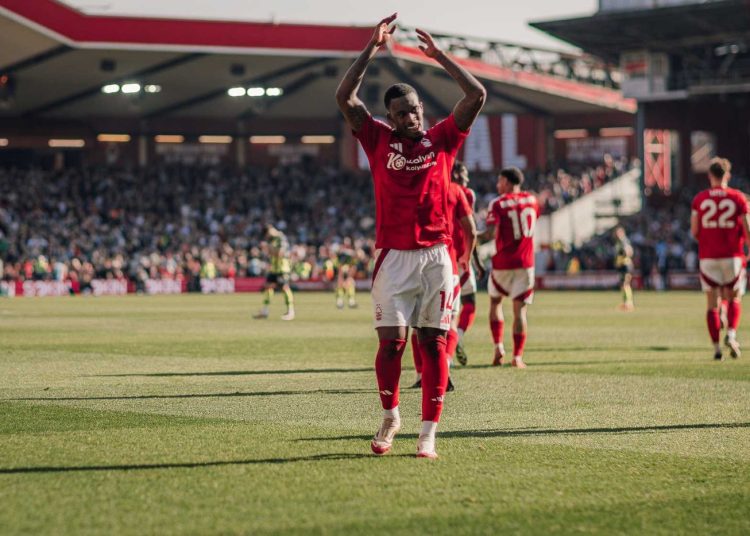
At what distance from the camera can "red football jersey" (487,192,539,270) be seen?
14.3 meters

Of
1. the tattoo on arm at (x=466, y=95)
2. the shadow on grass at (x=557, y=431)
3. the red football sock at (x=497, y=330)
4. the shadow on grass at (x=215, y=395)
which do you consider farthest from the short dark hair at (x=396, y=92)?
the red football sock at (x=497, y=330)

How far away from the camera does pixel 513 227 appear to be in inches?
567

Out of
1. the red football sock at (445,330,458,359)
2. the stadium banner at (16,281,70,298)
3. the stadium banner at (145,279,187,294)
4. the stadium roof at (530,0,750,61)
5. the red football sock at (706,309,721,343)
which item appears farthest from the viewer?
the stadium roof at (530,0,750,61)

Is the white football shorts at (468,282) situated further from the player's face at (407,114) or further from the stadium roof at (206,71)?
the stadium roof at (206,71)

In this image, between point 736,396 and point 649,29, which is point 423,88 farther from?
point 736,396

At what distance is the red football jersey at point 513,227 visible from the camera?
47.0 ft

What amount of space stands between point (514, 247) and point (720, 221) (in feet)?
8.97

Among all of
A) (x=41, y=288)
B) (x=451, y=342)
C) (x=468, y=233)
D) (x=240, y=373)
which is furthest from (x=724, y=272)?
(x=41, y=288)

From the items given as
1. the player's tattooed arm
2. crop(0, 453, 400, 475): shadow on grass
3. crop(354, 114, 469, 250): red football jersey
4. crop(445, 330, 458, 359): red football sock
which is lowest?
crop(0, 453, 400, 475): shadow on grass

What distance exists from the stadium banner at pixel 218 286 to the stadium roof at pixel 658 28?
19.4 meters

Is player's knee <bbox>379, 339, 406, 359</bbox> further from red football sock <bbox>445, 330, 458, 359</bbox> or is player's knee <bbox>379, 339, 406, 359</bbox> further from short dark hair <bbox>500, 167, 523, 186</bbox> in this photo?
short dark hair <bbox>500, 167, 523, 186</bbox>

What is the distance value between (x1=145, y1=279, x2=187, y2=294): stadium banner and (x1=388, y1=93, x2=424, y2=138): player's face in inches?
1710

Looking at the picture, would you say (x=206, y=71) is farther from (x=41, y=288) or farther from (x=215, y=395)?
(x=215, y=395)

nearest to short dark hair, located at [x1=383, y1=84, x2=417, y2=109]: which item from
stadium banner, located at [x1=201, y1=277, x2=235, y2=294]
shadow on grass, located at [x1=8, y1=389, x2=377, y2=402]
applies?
shadow on grass, located at [x1=8, y1=389, x2=377, y2=402]
